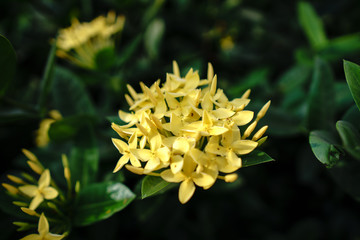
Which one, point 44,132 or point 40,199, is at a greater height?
point 44,132

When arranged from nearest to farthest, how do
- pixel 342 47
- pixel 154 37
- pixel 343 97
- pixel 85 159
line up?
pixel 85 159 < pixel 343 97 < pixel 342 47 < pixel 154 37

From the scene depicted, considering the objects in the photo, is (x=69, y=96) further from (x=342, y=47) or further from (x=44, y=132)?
(x=342, y=47)

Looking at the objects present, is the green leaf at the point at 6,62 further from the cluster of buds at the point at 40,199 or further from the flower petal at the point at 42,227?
the flower petal at the point at 42,227

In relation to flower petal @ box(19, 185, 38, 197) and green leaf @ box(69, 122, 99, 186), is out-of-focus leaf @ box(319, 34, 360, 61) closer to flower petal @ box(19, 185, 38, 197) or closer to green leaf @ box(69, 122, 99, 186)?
green leaf @ box(69, 122, 99, 186)

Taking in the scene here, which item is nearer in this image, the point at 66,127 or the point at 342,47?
the point at 66,127

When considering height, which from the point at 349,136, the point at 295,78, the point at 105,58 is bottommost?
the point at 349,136

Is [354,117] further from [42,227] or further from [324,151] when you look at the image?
[42,227]

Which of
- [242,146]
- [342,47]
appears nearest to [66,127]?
[242,146]

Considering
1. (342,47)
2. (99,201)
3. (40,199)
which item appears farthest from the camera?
(342,47)
